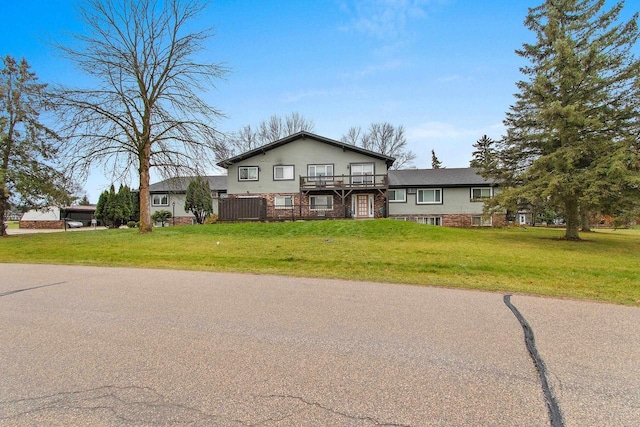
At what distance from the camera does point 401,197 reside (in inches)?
1104

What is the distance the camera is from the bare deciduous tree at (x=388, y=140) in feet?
158

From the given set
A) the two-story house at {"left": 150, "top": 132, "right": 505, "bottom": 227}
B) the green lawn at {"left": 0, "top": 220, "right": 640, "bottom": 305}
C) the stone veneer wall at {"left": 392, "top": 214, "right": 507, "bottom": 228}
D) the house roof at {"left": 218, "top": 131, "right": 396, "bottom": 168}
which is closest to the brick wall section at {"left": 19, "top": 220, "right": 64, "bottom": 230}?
the two-story house at {"left": 150, "top": 132, "right": 505, "bottom": 227}


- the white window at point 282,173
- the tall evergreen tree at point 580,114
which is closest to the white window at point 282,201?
the white window at point 282,173

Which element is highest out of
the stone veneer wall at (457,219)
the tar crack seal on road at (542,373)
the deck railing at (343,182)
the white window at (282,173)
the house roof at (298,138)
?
the house roof at (298,138)

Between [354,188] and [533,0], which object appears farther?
[354,188]

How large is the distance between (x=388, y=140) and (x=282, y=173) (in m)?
26.1

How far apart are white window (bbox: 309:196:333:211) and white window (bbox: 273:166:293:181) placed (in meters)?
2.54

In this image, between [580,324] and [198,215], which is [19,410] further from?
[198,215]

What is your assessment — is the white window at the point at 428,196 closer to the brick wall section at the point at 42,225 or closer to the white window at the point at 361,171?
the white window at the point at 361,171

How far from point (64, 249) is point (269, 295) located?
1239 centimetres

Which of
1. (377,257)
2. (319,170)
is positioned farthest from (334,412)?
(319,170)

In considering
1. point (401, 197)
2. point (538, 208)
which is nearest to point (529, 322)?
point (538, 208)

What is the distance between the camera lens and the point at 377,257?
10.6 meters

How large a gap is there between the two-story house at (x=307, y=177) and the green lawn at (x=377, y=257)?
8.24m
